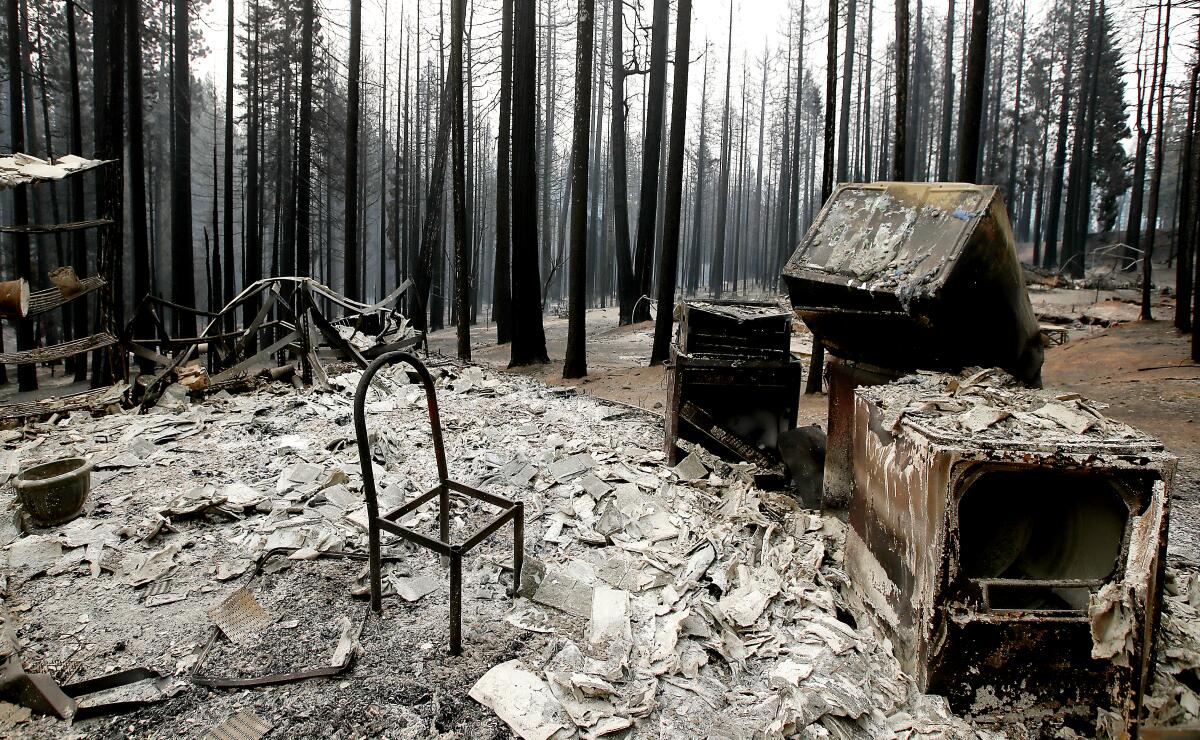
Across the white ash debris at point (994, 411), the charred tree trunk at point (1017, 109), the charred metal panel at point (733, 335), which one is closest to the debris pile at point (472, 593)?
the charred metal panel at point (733, 335)

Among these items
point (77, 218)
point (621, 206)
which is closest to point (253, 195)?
point (77, 218)

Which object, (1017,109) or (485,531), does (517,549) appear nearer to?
(485,531)

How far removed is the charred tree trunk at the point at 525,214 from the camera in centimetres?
1264

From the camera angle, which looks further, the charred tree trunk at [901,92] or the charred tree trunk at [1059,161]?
the charred tree trunk at [1059,161]

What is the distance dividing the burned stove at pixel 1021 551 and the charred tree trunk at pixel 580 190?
8199 millimetres

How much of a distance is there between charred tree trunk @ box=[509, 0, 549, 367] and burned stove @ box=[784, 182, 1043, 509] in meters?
8.21

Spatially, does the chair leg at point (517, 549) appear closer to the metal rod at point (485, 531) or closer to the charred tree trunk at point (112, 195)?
the metal rod at point (485, 531)

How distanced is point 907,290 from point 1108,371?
10.2 m

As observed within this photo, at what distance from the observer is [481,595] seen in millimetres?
3766

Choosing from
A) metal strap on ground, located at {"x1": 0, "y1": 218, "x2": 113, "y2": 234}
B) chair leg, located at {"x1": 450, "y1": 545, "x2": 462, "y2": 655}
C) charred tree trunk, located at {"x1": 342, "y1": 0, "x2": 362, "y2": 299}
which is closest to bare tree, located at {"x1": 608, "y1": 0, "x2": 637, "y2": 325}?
charred tree trunk, located at {"x1": 342, "y1": 0, "x2": 362, "y2": 299}

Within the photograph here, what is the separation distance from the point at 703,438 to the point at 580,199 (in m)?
6.61

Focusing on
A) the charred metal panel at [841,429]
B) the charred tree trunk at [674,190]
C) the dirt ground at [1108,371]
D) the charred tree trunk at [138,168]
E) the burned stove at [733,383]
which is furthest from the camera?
the charred tree trunk at [138,168]

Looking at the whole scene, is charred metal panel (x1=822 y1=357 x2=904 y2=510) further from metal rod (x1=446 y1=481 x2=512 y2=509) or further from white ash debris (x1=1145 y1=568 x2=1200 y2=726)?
metal rod (x1=446 y1=481 x2=512 y2=509)

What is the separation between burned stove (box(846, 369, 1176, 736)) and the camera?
269 cm
